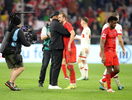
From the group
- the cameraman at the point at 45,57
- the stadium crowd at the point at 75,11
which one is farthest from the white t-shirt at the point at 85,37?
the stadium crowd at the point at 75,11

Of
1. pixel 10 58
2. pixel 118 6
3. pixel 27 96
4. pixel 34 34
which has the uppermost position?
pixel 118 6

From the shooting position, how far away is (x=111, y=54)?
8.29 m

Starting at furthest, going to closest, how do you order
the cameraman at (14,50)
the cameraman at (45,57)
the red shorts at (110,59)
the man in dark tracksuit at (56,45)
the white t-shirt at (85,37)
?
the white t-shirt at (85,37), the cameraman at (45,57), the man in dark tracksuit at (56,45), the cameraman at (14,50), the red shorts at (110,59)

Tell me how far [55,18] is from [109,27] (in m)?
1.59

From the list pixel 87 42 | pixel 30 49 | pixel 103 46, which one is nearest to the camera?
pixel 103 46

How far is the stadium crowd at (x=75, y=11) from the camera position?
917 inches

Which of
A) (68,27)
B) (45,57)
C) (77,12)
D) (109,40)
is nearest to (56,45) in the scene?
(68,27)

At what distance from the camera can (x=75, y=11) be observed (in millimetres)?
25203

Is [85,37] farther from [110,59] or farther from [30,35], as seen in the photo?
[110,59]

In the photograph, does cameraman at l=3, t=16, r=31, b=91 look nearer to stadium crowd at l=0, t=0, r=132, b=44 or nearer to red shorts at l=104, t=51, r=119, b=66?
red shorts at l=104, t=51, r=119, b=66

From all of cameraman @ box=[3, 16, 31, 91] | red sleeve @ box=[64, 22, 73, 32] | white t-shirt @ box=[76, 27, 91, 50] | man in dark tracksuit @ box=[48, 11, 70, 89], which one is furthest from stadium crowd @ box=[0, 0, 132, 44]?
cameraman @ box=[3, 16, 31, 91]

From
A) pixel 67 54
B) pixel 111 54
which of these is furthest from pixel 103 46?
pixel 67 54

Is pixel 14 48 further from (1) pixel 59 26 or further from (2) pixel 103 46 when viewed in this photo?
(2) pixel 103 46

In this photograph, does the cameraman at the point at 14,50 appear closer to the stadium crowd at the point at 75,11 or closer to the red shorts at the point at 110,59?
the red shorts at the point at 110,59
